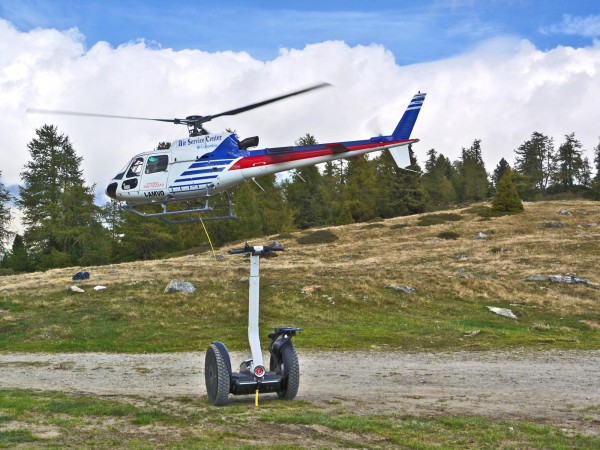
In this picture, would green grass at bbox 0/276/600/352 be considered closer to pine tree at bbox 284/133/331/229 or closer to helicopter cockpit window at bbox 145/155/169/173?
helicopter cockpit window at bbox 145/155/169/173

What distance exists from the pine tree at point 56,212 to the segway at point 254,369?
60.4 metres

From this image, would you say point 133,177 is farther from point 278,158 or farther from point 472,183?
point 472,183

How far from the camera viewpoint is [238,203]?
7888 cm

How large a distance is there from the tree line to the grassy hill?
21.2 meters

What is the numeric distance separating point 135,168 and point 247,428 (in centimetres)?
1109

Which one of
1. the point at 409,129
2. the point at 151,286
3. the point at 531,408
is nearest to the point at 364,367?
the point at 531,408

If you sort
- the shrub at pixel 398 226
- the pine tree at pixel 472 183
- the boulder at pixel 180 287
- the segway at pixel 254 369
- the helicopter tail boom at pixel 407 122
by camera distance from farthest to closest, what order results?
the pine tree at pixel 472 183 < the shrub at pixel 398 226 < the boulder at pixel 180 287 < the helicopter tail boom at pixel 407 122 < the segway at pixel 254 369

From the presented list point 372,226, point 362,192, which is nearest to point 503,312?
point 372,226

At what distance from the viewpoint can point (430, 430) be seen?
10703 millimetres

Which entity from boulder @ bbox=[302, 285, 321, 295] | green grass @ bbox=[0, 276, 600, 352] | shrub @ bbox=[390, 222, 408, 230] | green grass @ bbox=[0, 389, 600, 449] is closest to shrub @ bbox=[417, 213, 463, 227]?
shrub @ bbox=[390, 222, 408, 230]

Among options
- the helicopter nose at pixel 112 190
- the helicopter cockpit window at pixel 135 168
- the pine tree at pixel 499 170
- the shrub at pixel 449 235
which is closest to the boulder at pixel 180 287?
the helicopter nose at pixel 112 190

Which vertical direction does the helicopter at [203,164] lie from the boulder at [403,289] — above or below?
above

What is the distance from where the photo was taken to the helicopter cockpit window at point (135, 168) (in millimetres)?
19219

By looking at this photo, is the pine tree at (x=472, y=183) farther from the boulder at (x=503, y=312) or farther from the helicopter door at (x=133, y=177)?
the helicopter door at (x=133, y=177)
